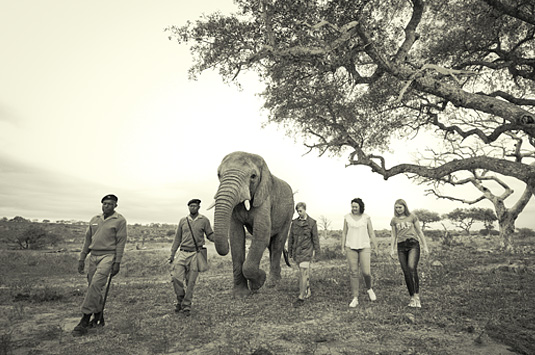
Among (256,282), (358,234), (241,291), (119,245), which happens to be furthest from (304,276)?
(119,245)

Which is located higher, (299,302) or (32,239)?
(32,239)

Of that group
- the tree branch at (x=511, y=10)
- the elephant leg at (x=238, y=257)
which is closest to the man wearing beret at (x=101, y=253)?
the elephant leg at (x=238, y=257)

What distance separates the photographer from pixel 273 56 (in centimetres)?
1005

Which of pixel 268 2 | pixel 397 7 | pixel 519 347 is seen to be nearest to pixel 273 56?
pixel 268 2

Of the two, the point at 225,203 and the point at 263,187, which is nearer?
the point at 225,203

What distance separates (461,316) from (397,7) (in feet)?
33.8

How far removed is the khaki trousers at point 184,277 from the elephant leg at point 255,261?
1.33 metres

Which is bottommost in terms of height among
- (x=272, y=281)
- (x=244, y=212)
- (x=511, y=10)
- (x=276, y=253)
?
(x=272, y=281)

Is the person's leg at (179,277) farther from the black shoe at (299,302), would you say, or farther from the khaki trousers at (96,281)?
the black shoe at (299,302)

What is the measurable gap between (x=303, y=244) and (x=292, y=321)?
2038 mm

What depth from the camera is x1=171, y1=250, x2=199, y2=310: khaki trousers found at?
7.29m

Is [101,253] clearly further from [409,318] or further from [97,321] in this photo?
[409,318]

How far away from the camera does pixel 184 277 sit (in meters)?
7.57

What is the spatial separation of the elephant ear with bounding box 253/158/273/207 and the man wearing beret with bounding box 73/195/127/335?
3.13m
